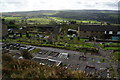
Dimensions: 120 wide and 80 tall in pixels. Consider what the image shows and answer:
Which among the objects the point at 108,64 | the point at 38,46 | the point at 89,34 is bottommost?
the point at 108,64

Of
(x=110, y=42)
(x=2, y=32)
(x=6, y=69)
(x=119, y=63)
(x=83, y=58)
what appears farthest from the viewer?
(x=2, y=32)

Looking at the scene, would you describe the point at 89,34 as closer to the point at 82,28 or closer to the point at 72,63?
the point at 82,28

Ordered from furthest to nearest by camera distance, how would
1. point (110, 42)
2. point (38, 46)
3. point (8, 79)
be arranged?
point (110, 42)
point (38, 46)
point (8, 79)

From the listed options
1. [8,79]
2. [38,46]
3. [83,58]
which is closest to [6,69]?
[8,79]

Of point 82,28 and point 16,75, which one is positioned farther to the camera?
point 82,28

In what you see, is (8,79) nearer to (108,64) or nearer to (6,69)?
(6,69)

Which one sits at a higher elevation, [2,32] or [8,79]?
[2,32]

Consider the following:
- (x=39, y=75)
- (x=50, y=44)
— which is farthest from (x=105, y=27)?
(x=39, y=75)

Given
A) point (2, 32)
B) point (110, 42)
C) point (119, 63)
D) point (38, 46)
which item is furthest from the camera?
point (2, 32)

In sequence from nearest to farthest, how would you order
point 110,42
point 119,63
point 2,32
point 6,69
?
point 6,69, point 119,63, point 110,42, point 2,32
